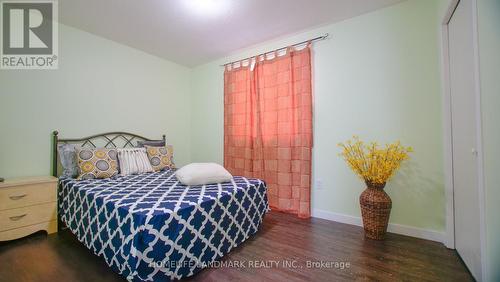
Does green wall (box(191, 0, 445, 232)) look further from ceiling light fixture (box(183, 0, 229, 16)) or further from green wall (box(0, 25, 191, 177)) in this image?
green wall (box(0, 25, 191, 177))

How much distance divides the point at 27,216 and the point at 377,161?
11.5 feet

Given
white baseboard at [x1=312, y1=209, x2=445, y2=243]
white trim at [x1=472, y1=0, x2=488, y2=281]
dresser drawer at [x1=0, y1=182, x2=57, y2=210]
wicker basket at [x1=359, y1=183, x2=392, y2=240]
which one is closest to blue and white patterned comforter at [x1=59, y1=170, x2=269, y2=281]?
dresser drawer at [x1=0, y1=182, x2=57, y2=210]

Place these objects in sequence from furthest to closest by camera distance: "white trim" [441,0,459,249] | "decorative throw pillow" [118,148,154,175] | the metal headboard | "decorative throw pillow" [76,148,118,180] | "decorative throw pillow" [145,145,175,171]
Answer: "decorative throw pillow" [145,145,175,171] → "decorative throw pillow" [118,148,154,175] → the metal headboard → "decorative throw pillow" [76,148,118,180] → "white trim" [441,0,459,249]

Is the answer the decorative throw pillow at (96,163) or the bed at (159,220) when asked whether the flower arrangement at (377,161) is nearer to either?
the bed at (159,220)

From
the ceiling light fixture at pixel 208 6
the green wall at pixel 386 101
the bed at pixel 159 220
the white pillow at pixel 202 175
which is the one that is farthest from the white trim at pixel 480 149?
the ceiling light fixture at pixel 208 6

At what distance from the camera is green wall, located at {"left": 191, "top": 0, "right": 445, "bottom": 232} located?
2031mm

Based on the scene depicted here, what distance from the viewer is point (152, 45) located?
3.18 m

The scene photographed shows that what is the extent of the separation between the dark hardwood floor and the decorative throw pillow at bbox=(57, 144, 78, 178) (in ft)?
2.15

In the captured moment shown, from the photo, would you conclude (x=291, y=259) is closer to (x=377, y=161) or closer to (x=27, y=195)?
(x=377, y=161)

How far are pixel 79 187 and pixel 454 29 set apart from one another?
142 inches

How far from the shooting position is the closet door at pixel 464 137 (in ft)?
4.65

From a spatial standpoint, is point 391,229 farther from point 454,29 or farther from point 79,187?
point 79,187

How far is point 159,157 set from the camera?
302cm

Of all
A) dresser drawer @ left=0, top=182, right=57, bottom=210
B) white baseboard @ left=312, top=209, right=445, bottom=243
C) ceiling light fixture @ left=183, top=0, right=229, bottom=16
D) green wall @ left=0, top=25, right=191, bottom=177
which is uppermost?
ceiling light fixture @ left=183, top=0, right=229, bottom=16
